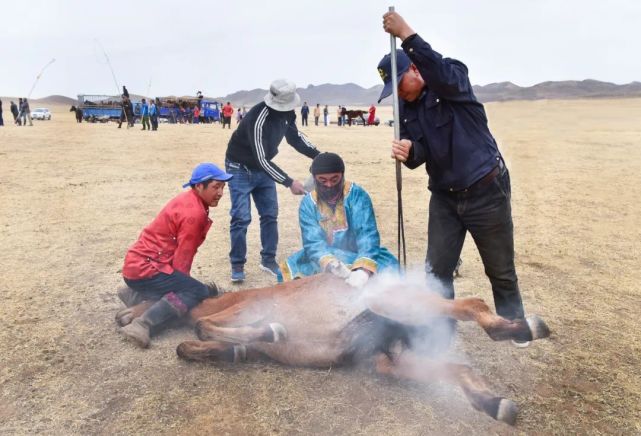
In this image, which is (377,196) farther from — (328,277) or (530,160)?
(530,160)

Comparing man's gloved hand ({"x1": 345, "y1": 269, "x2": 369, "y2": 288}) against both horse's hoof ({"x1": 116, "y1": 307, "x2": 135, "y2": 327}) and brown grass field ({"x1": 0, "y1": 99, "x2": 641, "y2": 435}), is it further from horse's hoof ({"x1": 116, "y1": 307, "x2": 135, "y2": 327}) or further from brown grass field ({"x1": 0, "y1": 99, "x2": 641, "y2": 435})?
horse's hoof ({"x1": 116, "y1": 307, "x2": 135, "y2": 327})

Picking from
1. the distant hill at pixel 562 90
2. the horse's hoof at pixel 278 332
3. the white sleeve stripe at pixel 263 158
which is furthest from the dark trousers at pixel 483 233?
the distant hill at pixel 562 90

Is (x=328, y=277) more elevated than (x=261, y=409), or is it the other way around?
(x=328, y=277)

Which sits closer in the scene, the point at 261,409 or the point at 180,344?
the point at 261,409

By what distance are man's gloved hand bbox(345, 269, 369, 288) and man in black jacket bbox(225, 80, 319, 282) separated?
151 cm

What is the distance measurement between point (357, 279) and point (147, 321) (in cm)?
160

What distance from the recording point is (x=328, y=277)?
11.5ft

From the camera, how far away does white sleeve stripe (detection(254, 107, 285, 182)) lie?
4918mm

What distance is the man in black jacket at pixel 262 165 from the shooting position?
4992 millimetres

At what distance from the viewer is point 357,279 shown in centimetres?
340

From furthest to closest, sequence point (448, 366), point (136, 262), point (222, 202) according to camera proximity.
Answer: point (222, 202), point (136, 262), point (448, 366)

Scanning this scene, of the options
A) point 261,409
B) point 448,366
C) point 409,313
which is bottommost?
point 261,409

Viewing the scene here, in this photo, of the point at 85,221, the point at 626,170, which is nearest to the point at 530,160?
the point at 626,170

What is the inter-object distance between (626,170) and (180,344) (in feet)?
42.1
